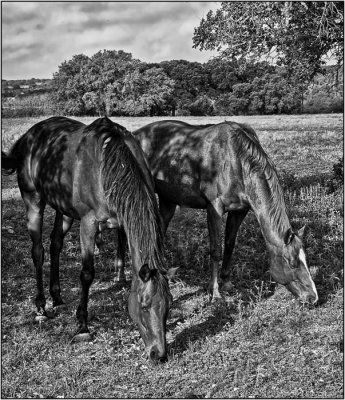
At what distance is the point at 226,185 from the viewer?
668 centimetres

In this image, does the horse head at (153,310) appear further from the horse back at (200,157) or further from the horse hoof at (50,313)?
the horse back at (200,157)

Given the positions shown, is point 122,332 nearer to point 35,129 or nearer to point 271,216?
point 271,216

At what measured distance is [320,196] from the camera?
11062mm

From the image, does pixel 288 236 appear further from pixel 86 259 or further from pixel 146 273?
pixel 86 259

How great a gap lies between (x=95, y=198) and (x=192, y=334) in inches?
77.2

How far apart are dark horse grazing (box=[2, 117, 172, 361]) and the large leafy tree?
18.5ft

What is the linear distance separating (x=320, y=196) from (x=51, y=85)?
6512cm

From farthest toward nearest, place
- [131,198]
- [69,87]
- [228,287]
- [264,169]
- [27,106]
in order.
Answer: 1. [69,87]
2. [27,106]
3. [228,287]
4. [264,169]
5. [131,198]

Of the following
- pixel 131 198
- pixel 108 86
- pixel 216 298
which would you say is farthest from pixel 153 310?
pixel 108 86

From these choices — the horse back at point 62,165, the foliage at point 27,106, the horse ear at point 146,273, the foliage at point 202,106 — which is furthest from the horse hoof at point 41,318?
the foliage at point 202,106

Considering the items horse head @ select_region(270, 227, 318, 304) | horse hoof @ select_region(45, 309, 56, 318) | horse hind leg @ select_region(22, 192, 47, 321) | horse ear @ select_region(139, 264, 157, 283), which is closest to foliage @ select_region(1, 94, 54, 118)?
horse hind leg @ select_region(22, 192, 47, 321)

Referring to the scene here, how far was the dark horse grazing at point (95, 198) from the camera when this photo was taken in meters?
4.55

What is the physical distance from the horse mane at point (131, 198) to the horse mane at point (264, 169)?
1.73 meters

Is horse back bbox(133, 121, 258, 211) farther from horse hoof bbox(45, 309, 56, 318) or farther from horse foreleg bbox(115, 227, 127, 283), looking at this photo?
horse hoof bbox(45, 309, 56, 318)
